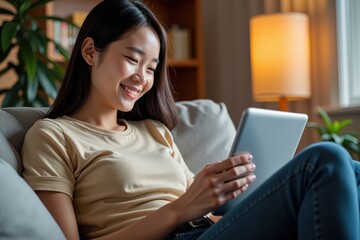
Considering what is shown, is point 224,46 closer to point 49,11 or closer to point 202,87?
point 202,87

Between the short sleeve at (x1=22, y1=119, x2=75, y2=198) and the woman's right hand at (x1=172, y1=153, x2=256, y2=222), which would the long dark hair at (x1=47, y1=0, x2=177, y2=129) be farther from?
the woman's right hand at (x1=172, y1=153, x2=256, y2=222)

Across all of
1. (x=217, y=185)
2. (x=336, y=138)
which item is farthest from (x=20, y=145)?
(x=336, y=138)

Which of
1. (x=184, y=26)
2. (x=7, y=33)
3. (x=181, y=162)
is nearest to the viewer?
(x=181, y=162)

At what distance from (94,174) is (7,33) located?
1288 millimetres

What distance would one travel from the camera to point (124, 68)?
5.08ft

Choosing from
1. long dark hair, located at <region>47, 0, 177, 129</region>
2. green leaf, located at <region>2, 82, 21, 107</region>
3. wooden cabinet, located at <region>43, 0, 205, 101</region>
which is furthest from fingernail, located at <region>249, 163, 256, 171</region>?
wooden cabinet, located at <region>43, 0, 205, 101</region>

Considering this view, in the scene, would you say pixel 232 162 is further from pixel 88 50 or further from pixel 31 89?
pixel 31 89

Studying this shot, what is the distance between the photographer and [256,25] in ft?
10.5

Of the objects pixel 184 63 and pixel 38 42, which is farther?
pixel 184 63

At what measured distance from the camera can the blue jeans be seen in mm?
1079

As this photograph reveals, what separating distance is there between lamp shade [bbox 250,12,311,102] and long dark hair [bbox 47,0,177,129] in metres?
1.48

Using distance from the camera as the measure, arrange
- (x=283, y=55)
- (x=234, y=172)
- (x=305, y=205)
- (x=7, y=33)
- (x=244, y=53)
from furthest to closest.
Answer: (x=244, y=53) < (x=283, y=55) < (x=7, y=33) < (x=234, y=172) < (x=305, y=205)

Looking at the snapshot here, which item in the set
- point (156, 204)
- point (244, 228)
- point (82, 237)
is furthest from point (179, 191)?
point (244, 228)

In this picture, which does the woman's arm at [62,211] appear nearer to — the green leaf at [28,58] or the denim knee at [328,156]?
the denim knee at [328,156]
